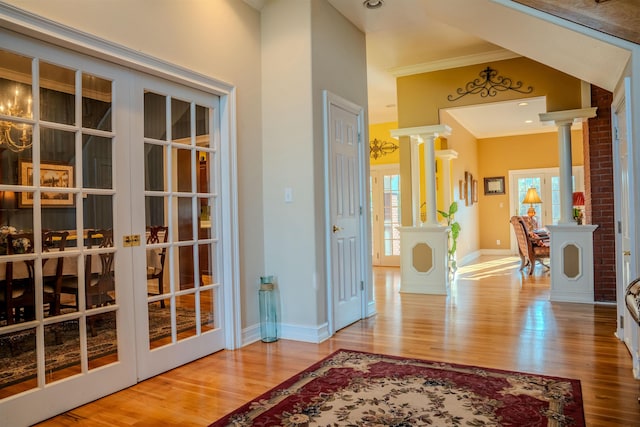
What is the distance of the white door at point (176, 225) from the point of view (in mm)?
2926

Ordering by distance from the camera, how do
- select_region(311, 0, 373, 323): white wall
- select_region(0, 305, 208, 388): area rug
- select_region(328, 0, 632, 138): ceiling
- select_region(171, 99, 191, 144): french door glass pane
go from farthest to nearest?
select_region(328, 0, 632, 138): ceiling < select_region(311, 0, 373, 323): white wall < select_region(171, 99, 191, 144): french door glass pane < select_region(0, 305, 208, 388): area rug

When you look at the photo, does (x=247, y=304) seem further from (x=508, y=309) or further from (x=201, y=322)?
(x=508, y=309)

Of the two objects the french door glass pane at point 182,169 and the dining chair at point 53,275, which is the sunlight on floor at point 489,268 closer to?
the french door glass pane at point 182,169

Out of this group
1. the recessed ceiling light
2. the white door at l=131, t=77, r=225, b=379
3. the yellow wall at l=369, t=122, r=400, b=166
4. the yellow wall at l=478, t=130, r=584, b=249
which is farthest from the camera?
the yellow wall at l=478, t=130, r=584, b=249

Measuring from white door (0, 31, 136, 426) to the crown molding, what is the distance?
4.23 meters

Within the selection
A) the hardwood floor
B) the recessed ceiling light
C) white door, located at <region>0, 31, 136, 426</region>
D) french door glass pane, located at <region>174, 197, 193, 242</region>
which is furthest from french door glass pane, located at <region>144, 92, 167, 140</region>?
the recessed ceiling light

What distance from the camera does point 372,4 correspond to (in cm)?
413

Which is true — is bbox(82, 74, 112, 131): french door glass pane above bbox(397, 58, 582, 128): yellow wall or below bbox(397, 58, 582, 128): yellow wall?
below

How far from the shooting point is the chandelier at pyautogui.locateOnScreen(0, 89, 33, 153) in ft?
7.40

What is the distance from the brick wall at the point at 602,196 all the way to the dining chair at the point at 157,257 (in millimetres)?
4764

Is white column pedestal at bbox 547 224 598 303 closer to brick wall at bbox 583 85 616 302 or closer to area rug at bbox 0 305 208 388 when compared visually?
brick wall at bbox 583 85 616 302

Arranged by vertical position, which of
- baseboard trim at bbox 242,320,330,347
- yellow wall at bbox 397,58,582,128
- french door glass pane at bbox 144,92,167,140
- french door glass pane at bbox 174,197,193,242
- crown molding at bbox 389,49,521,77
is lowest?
baseboard trim at bbox 242,320,330,347

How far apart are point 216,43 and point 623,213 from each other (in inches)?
134

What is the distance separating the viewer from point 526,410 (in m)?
2.34
